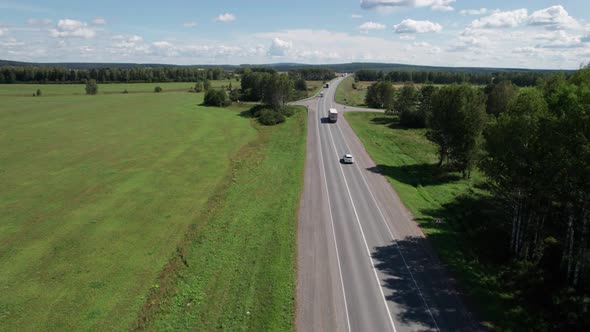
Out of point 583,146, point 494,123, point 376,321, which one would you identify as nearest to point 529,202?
point 494,123

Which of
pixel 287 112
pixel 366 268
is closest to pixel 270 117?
pixel 287 112

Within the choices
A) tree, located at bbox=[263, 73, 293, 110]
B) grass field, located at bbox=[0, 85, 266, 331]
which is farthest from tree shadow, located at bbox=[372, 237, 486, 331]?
tree, located at bbox=[263, 73, 293, 110]

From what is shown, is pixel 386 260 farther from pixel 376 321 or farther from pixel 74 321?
pixel 74 321

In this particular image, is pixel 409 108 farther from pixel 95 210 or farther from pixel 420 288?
pixel 95 210

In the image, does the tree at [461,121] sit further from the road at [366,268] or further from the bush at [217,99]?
the bush at [217,99]

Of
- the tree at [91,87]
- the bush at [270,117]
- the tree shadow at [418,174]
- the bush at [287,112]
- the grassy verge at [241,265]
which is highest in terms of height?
the tree at [91,87]

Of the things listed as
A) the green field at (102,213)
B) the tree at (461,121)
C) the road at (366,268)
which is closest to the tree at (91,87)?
the green field at (102,213)
